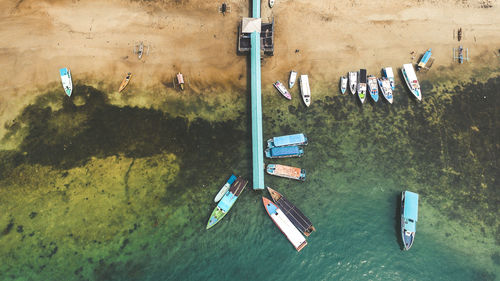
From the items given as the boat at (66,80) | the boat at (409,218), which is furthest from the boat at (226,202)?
the boat at (66,80)

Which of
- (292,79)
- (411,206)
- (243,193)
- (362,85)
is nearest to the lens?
(411,206)

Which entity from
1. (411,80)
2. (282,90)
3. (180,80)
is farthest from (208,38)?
(411,80)

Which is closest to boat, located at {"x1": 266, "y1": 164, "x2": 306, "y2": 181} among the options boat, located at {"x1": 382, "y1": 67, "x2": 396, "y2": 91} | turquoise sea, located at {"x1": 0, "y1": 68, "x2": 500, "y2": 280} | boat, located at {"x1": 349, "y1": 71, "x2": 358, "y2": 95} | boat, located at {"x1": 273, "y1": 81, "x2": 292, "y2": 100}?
turquoise sea, located at {"x1": 0, "y1": 68, "x2": 500, "y2": 280}

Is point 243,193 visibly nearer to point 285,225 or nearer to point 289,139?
point 285,225

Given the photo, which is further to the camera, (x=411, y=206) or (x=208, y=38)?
(x=208, y=38)

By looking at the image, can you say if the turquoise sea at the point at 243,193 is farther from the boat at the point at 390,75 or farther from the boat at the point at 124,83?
the boat at the point at 124,83

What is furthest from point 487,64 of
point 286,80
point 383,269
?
point 383,269

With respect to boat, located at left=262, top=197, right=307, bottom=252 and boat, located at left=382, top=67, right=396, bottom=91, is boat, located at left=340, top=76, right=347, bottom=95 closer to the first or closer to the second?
boat, located at left=382, top=67, right=396, bottom=91
